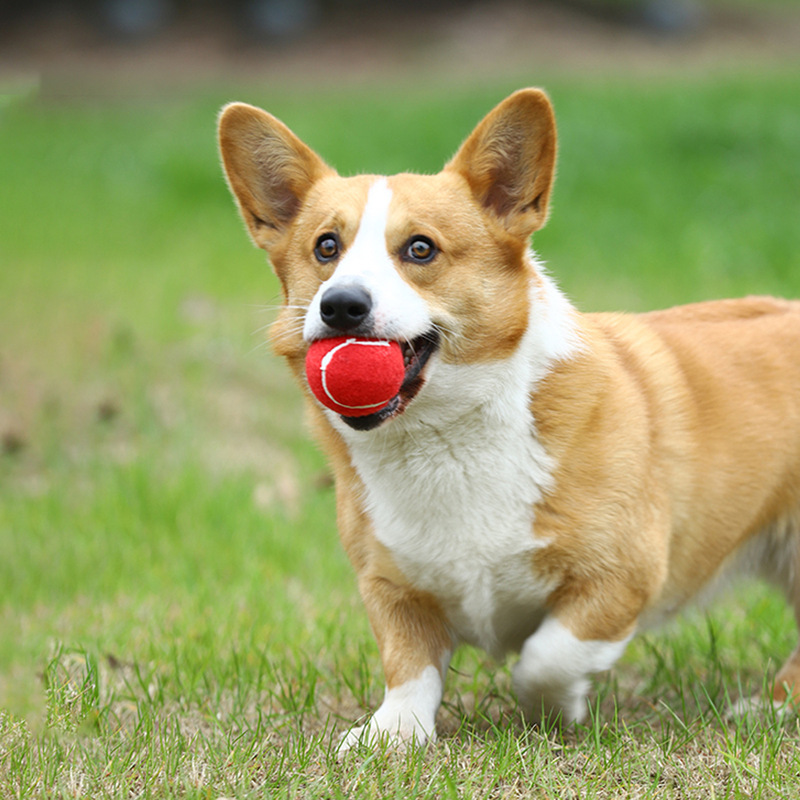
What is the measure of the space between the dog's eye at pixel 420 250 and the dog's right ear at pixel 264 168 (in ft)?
1.84

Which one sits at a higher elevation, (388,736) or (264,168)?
(264,168)

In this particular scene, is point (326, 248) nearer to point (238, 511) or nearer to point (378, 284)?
point (378, 284)

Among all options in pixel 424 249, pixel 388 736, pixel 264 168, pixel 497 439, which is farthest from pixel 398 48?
pixel 388 736

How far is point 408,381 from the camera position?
2898 mm

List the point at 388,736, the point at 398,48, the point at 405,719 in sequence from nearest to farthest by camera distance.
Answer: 1. the point at 388,736
2. the point at 405,719
3. the point at 398,48

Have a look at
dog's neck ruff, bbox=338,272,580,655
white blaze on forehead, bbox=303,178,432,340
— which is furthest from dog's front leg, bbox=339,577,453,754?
white blaze on forehead, bbox=303,178,432,340

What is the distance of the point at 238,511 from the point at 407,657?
7.78 feet

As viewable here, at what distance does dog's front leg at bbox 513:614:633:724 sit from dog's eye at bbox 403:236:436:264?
1.04m

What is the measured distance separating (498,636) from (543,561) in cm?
33

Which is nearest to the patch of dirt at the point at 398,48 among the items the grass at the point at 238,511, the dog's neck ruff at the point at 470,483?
the grass at the point at 238,511

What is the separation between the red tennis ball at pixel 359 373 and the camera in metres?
2.74

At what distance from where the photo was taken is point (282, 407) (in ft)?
22.1

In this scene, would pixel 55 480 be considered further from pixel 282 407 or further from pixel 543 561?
pixel 543 561

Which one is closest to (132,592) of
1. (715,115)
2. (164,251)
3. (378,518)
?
(378,518)
